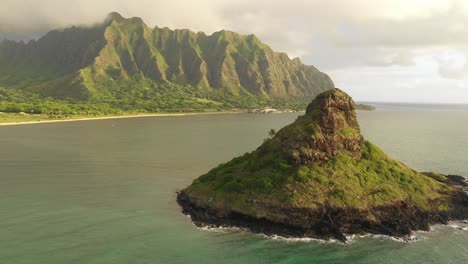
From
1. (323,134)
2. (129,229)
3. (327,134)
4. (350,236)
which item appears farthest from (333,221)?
(129,229)

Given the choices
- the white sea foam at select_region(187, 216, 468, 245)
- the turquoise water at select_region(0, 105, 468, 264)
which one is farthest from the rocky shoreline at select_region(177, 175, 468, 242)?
the turquoise water at select_region(0, 105, 468, 264)

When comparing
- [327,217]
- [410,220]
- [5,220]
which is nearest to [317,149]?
[327,217]

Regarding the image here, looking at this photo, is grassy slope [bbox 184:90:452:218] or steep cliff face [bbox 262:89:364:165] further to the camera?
steep cliff face [bbox 262:89:364:165]

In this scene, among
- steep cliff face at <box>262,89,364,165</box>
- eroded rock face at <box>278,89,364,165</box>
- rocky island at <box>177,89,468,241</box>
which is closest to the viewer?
rocky island at <box>177,89,468,241</box>

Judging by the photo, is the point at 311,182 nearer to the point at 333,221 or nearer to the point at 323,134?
the point at 333,221

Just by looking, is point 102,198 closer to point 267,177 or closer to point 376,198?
point 267,177

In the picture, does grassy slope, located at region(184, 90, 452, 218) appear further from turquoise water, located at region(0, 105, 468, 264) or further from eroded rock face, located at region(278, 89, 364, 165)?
turquoise water, located at region(0, 105, 468, 264)
